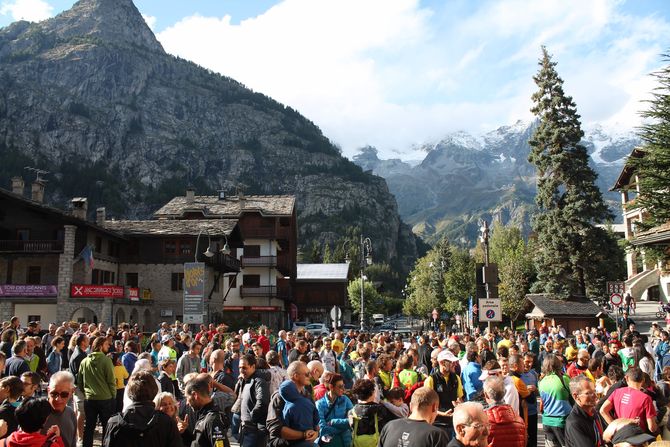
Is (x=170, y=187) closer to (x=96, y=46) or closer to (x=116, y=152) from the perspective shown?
(x=116, y=152)

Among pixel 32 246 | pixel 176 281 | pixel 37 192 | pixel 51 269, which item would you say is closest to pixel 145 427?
pixel 32 246

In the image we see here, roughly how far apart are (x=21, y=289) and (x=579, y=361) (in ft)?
121

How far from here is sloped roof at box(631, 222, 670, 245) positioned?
53.3ft

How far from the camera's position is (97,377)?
9.27m

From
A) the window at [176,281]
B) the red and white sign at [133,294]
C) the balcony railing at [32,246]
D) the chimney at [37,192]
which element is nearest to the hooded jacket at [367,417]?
the red and white sign at [133,294]

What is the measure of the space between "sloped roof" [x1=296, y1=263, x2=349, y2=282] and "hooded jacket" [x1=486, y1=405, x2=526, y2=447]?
68.3 metres

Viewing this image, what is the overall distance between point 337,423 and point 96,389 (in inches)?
181

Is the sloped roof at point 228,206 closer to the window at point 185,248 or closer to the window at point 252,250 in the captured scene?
the window at point 252,250

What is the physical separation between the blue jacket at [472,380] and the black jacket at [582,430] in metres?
2.78

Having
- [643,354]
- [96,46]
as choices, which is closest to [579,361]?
[643,354]

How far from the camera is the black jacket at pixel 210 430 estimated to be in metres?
5.64

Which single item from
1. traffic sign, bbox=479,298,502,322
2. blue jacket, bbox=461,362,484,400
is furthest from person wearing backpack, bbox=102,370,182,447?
traffic sign, bbox=479,298,502,322

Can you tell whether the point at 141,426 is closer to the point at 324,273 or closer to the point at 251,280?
the point at 251,280

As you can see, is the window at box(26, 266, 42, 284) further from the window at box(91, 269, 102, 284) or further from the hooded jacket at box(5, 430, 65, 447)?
the hooded jacket at box(5, 430, 65, 447)
